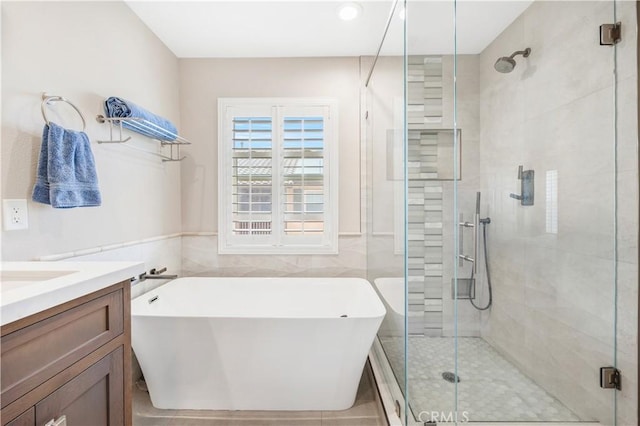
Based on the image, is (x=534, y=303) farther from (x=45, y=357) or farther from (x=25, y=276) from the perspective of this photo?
(x=25, y=276)

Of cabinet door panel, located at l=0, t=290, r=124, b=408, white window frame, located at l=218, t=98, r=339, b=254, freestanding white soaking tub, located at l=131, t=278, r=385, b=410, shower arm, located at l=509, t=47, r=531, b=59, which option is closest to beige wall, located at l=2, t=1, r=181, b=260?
white window frame, located at l=218, t=98, r=339, b=254

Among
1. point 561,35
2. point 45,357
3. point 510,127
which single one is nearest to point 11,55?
point 45,357

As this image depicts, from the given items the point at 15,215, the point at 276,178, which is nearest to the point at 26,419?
the point at 15,215

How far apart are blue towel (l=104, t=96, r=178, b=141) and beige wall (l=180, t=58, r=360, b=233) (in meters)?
0.43

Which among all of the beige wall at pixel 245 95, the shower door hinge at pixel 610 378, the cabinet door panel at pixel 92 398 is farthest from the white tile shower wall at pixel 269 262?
the cabinet door panel at pixel 92 398

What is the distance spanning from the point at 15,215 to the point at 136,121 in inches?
33.4

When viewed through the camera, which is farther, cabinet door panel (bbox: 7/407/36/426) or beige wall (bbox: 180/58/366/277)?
beige wall (bbox: 180/58/366/277)

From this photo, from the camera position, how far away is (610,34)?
4.38 feet

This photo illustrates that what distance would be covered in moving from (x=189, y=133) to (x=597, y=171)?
9.38 feet

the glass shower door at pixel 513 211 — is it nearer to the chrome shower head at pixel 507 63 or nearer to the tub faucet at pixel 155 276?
the chrome shower head at pixel 507 63

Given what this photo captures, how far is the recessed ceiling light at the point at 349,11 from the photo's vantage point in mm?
1990

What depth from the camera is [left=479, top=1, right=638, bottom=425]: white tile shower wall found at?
133cm

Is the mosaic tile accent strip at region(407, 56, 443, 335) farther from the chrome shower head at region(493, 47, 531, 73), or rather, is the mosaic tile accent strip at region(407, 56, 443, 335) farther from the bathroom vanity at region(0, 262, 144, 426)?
the bathroom vanity at region(0, 262, 144, 426)

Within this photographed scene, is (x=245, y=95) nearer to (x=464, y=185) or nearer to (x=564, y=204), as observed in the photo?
(x=464, y=185)
